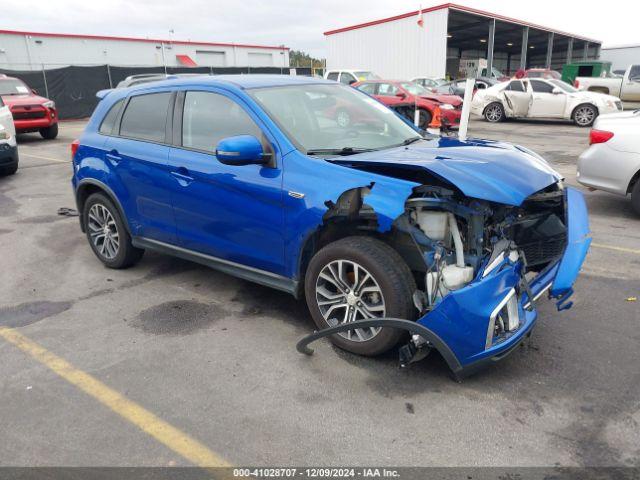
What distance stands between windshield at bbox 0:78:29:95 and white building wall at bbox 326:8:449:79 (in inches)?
873

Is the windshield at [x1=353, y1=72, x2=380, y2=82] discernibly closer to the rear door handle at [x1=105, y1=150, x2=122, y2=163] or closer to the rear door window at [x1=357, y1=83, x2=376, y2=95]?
the rear door window at [x1=357, y1=83, x2=376, y2=95]

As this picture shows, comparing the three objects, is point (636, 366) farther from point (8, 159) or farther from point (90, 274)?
point (8, 159)

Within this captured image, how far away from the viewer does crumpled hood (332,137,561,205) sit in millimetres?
3117

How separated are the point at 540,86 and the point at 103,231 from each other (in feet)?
55.7

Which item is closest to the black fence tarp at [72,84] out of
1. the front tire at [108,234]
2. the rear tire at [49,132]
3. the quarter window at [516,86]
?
the rear tire at [49,132]

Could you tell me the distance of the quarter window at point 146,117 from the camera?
15.0 ft

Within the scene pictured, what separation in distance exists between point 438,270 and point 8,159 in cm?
956

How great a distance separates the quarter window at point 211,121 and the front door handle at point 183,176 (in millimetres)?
213

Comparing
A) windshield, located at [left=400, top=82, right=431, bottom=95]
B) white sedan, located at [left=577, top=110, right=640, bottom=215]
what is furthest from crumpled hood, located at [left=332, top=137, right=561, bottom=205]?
windshield, located at [left=400, top=82, right=431, bottom=95]

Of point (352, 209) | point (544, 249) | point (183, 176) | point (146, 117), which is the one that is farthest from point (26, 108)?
point (544, 249)

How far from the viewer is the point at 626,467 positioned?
2518 millimetres

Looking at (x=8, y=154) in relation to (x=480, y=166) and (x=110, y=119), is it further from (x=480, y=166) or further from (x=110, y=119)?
(x=480, y=166)

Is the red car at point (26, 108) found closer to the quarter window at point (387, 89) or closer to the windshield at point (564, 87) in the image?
the quarter window at point (387, 89)

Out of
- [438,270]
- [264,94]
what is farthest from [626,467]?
[264,94]
